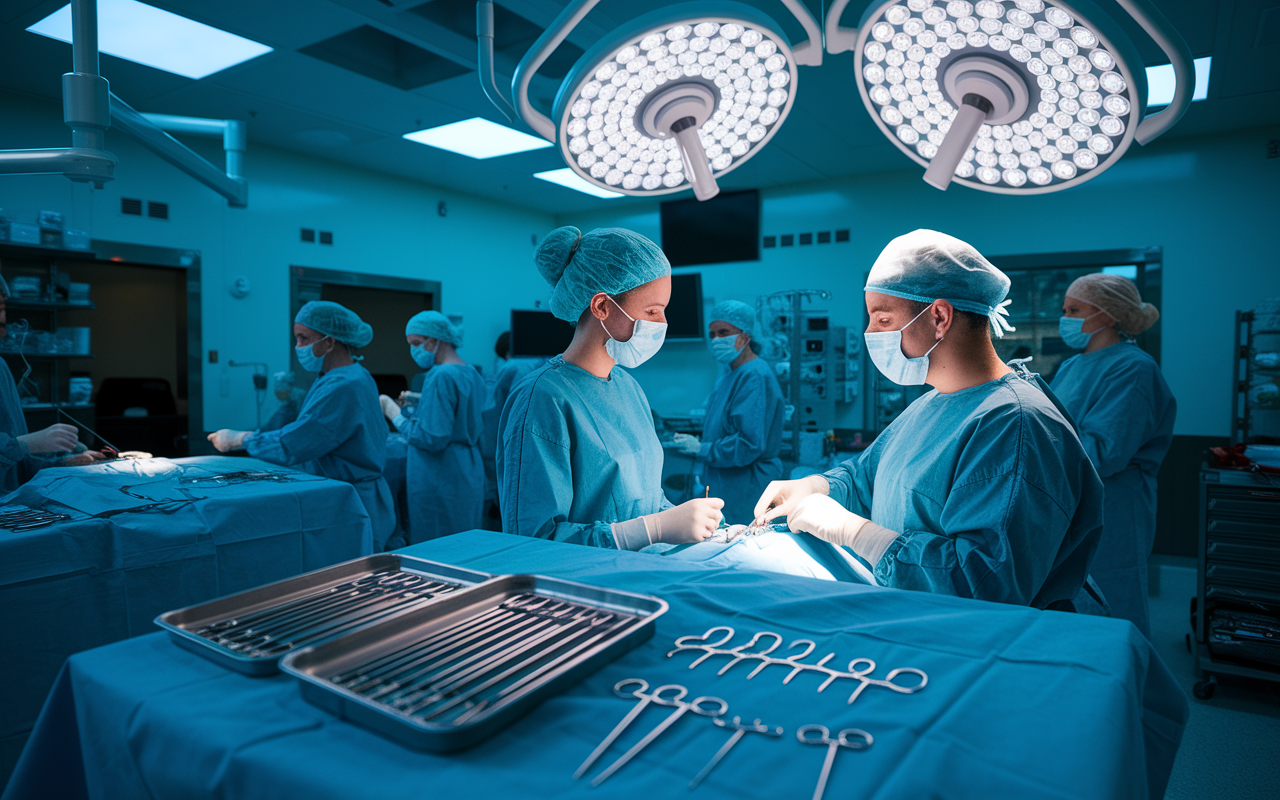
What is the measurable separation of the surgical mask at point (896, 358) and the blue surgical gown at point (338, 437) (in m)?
2.51

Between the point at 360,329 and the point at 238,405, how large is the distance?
2.27 m

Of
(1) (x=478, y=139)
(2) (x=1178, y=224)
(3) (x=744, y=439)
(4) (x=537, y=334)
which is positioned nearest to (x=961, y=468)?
(3) (x=744, y=439)

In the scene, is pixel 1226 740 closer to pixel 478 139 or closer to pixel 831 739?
pixel 831 739

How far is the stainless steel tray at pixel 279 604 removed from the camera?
2.61ft

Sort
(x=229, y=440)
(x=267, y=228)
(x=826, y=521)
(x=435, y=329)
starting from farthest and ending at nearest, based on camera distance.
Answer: (x=267, y=228), (x=435, y=329), (x=229, y=440), (x=826, y=521)

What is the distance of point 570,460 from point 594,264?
1.71 feet

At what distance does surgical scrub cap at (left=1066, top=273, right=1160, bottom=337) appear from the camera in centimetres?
310

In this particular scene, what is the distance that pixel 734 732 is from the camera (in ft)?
2.15

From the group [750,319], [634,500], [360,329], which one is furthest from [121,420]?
[634,500]

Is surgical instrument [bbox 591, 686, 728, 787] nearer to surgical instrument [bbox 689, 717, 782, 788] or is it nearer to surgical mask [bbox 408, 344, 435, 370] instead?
surgical instrument [bbox 689, 717, 782, 788]

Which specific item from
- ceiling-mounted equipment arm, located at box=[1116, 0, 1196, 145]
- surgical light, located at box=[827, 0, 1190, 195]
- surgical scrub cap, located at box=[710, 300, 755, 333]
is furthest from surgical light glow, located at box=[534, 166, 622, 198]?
ceiling-mounted equipment arm, located at box=[1116, 0, 1196, 145]

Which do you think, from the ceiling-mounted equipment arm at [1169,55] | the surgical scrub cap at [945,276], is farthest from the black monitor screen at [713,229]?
the ceiling-mounted equipment arm at [1169,55]

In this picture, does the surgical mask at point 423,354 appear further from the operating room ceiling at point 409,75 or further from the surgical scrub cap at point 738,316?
the surgical scrub cap at point 738,316

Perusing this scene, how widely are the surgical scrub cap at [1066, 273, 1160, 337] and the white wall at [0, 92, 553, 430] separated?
17.3 feet
